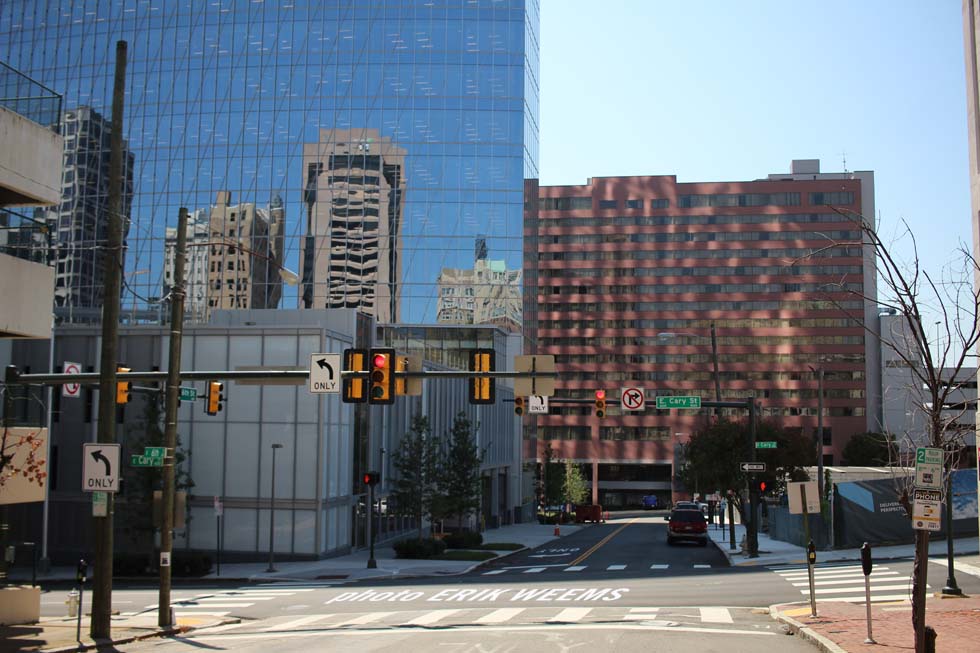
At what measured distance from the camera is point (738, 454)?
155 feet

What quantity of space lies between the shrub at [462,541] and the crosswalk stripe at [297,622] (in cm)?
2655

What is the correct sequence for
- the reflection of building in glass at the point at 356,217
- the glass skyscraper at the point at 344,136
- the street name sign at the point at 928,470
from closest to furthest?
the street name sign at the point at 928,470
the glass skyscraper at the point at 344,136
the reflection of building in glass at the point at 356,217

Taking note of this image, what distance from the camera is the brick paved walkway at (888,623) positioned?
16.5m

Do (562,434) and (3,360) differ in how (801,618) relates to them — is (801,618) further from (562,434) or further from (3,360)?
(562,434)

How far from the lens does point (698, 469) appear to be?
161 ft

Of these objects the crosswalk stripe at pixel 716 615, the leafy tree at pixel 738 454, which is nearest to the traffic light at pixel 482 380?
the crosswalk stripe at pixel 716 615

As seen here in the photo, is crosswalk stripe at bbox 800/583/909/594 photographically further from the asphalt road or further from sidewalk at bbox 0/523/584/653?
sidewalk at bbox 0/523/584/653

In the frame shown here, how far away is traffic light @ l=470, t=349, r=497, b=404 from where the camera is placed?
21.8 meters

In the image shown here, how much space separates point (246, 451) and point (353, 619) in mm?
21439

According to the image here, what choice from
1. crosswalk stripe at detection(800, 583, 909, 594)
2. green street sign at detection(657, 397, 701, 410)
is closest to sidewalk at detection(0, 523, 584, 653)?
green street sign at detection(657, 397, 701, 410)

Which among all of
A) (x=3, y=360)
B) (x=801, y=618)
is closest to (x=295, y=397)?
(x=3, y=360)

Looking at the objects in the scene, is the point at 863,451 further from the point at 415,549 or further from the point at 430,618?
the point at 430,618

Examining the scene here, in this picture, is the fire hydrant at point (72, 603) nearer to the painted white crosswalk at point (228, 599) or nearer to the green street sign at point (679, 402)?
the painted white crosswalk at point (228, 599)

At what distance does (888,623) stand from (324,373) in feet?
41.9
